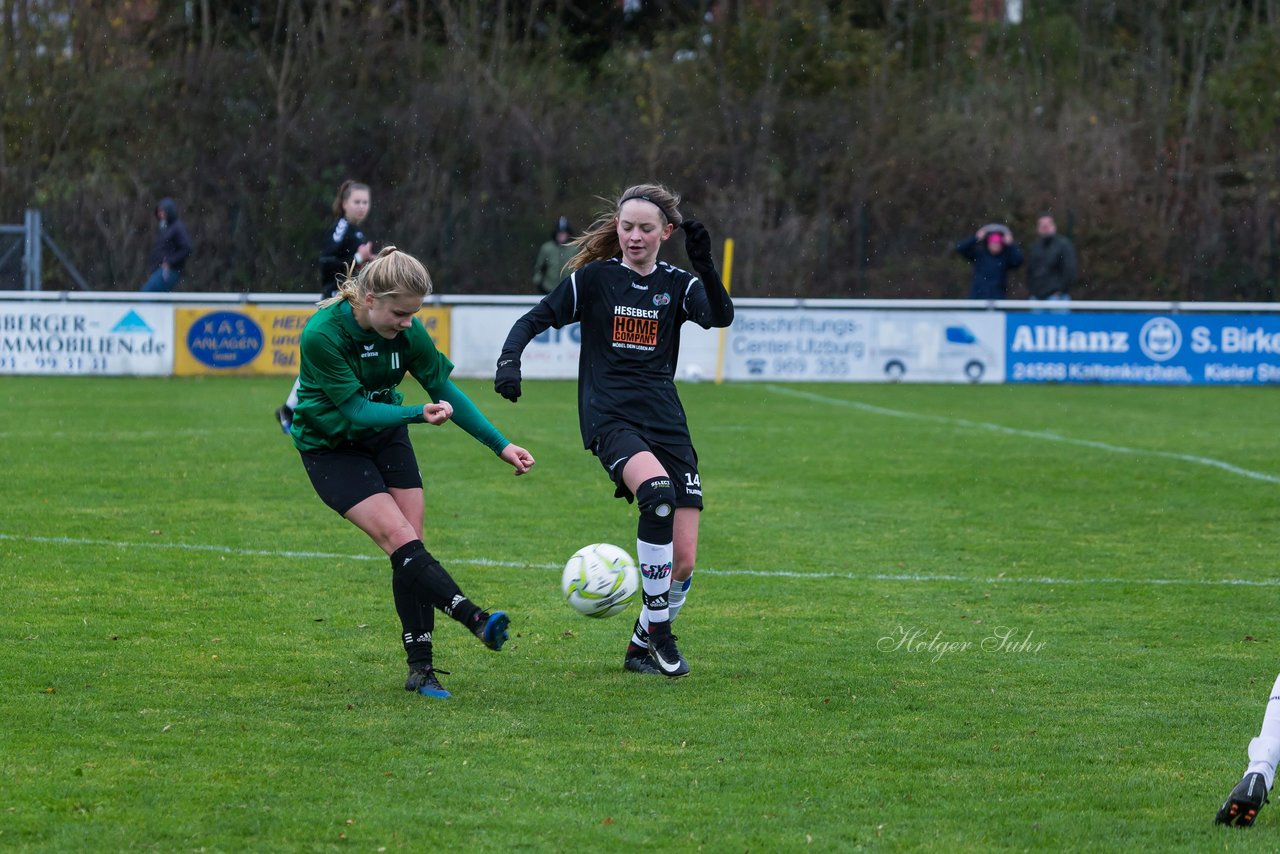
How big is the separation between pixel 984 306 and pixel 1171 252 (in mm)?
7935

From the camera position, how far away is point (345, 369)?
19.1 feet

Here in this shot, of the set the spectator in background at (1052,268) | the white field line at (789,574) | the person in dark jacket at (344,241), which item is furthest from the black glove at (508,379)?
the spectator in background at (1052,268)

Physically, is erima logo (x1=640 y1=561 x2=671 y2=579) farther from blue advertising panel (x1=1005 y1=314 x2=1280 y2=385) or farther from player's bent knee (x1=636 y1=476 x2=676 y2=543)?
blue advertising panel (x1=1005 y1=314 x2=1280 y2=385)

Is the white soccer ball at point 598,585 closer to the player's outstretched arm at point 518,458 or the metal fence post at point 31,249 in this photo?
the player's outstretched arm at point 518,458

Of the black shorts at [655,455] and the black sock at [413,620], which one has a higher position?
the black shorts at [655,455]

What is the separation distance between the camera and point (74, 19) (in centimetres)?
3022

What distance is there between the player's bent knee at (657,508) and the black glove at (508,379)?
57cm

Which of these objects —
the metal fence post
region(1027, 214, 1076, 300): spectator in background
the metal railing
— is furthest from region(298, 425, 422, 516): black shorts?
the metal fence post

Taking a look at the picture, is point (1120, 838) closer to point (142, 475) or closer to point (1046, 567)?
point (1046, 567)

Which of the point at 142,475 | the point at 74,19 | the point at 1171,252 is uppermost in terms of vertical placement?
the point at 74,19

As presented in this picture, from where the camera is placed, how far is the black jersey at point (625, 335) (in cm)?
645

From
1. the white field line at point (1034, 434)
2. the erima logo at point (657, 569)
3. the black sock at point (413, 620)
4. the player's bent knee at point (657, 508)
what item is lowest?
the white field line at point (1034, 434)

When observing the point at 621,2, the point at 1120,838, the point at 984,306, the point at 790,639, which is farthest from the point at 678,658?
the point at 621,2

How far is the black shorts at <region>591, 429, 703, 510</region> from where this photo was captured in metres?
6.31
